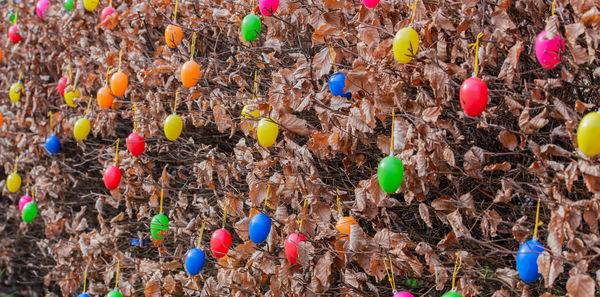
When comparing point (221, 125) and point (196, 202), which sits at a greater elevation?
point (221, 125)

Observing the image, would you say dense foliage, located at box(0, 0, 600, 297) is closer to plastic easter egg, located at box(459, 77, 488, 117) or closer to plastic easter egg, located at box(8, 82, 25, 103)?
plastic easter egg, located at box(459, 77, 488, 117)

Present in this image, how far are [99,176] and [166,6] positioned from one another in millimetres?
1351

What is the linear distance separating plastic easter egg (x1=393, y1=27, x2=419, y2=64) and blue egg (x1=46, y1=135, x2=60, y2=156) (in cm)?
263

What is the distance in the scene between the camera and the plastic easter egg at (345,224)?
1.85m

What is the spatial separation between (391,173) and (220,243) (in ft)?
2.88

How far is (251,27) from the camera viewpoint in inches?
84.7

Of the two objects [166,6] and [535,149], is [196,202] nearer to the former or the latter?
[166,6]

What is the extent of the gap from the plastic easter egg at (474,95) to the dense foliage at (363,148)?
0.10 m

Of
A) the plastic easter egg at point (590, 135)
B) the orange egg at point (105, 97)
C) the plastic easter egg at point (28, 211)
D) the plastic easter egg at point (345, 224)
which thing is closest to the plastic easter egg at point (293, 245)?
the plastic easter egg at point (345, 224)

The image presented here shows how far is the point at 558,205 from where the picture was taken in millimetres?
1449

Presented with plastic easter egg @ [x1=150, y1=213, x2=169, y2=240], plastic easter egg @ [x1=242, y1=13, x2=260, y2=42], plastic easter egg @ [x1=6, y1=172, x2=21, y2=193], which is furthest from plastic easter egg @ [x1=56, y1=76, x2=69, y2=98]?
plastic easter egg @ [x1=242, y1=13, x2=260, y2=42]

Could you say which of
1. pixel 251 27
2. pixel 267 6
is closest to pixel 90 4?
pixel 251 27

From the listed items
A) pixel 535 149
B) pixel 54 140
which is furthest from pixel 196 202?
pixel 535 149

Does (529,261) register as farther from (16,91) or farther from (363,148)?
(16,91)
